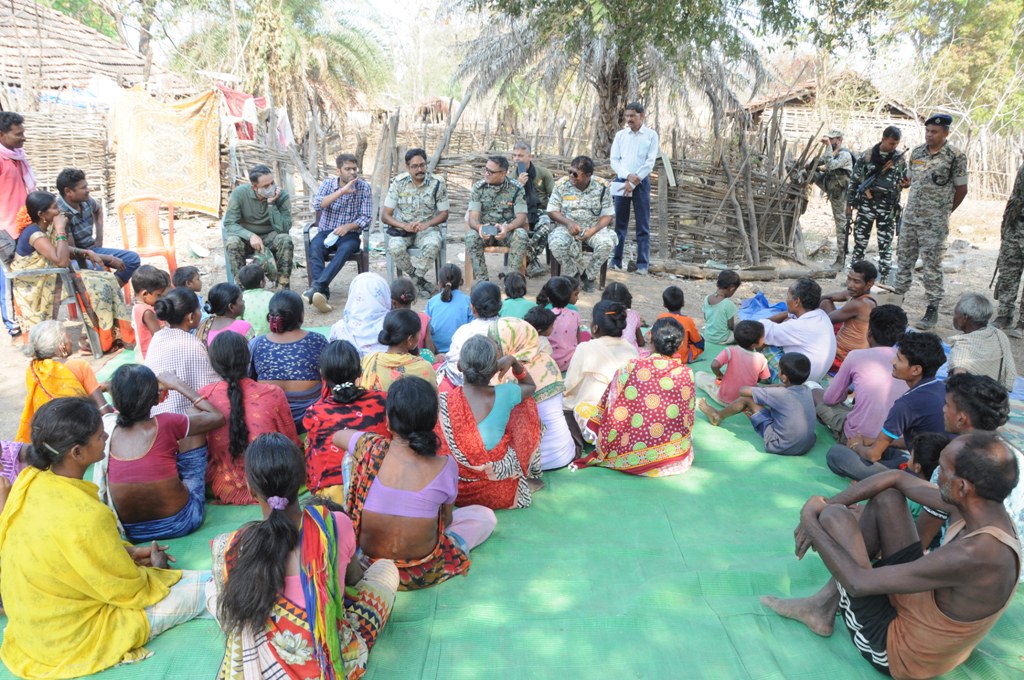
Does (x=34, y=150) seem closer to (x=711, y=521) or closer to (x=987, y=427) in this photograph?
(x=711, y=521)

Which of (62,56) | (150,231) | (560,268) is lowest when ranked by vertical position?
(560,268)

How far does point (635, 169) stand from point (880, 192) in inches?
119

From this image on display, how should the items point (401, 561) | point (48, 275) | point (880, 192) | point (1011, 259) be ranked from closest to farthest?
point (401, 561) → point (48, 275) → point (1011, 259) → point (880, 192)

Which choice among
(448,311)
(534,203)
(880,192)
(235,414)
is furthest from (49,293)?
(880,192)

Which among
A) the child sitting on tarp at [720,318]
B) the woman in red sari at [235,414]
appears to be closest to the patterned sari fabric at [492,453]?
the woman in red sari at [235,414]

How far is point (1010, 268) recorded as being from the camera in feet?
21.8

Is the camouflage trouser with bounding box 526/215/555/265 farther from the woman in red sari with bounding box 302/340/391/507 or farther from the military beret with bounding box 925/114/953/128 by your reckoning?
the woman in red sari with bounding box 302/340/391/507

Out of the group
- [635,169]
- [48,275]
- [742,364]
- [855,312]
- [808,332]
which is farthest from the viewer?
[635,169]

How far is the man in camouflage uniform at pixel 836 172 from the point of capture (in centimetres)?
952

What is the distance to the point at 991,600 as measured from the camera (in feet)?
6.97

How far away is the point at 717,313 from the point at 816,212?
11.0 meters

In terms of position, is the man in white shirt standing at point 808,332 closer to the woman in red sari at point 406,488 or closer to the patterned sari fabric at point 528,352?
the patterned sari fabric at point 528,352

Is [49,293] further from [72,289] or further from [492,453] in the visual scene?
[492,453]

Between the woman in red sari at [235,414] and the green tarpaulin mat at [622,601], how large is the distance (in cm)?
16
